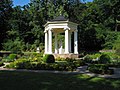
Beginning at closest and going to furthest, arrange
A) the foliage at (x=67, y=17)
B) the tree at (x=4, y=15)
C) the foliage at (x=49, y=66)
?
the foliage at (x=49, y=66), the foliage at (x=67, y=17), the tree at (x=4, y=15)

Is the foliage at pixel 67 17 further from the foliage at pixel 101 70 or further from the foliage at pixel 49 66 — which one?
the foliage at pixel 101 70

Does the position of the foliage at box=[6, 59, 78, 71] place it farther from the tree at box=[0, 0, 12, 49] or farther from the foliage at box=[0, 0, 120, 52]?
the tree at box=[0, 0, 12, 49]

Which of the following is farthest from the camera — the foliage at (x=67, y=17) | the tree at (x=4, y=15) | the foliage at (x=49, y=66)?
the tree at (x=4, y=15)

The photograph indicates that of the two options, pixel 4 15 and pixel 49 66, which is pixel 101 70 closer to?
pixel 49 66

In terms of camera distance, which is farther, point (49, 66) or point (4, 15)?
point (4, 15)

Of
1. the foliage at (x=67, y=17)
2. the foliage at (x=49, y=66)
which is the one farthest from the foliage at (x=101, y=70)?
the foliage at (x=67, y=17)

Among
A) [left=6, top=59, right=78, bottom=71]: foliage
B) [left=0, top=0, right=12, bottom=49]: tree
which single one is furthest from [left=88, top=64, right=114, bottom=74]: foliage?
[left=0, top=0, right=12, bottom=49]: tree

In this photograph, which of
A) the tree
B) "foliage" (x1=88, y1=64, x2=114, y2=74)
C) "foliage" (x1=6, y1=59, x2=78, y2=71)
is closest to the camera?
"foliage" (x1=88, y1=64, x2=114, y2=74)

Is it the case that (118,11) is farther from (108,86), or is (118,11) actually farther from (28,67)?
(108,86)

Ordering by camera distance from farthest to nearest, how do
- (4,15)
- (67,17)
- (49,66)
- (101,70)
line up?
1. (4,15)
2. (67,17)
3. (49,66)
4. (101,70)

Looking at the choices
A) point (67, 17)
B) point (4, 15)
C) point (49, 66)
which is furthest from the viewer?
point (4, 15)

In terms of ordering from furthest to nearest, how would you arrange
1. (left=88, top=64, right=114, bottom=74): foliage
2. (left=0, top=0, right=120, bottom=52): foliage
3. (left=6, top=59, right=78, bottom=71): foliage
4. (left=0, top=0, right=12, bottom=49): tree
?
(left=0, top=0, right=12, bottom=49): tree
(left=0, top=0, right=120, bottom=52): foliage
(left=6, top=59, right=78, bottom=71): foliage
(left=88, top=64, right=114, bottom=74): foliage

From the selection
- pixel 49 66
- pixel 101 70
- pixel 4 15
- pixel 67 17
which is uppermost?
pixel 4 15

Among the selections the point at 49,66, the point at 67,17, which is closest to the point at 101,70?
the point at 49,66
